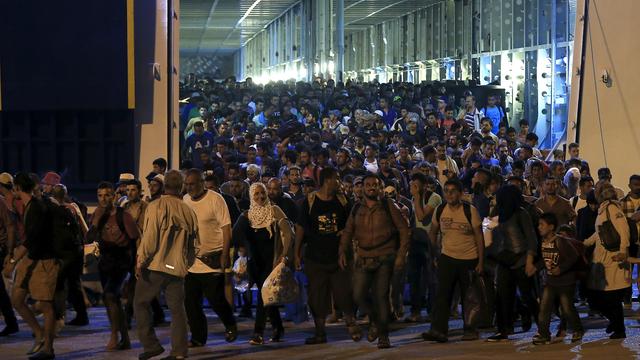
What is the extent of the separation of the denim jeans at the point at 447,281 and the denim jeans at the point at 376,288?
0.49m

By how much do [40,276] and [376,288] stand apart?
9.99 ft

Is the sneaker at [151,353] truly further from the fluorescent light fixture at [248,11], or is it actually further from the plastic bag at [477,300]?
the fluorescent light fixture at [248,11]

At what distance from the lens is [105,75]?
56.0 feet

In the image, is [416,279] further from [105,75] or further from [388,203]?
[105,75]

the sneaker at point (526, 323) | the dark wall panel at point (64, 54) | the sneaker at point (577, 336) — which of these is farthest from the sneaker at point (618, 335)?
the dark wall panel at point (64, 54)

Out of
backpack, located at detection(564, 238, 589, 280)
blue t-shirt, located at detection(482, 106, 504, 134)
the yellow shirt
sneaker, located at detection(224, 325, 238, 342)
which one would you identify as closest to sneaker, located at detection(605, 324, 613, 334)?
backpack, located at detection(564, 238, 589, 280)

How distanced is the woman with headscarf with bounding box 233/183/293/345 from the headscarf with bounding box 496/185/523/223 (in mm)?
2040

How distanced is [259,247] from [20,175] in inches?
95.7

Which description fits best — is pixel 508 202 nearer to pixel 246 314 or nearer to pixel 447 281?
pixel 447 281

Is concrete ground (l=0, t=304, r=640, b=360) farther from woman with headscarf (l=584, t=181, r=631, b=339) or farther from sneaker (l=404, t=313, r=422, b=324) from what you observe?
sneaker (l=404, t=313, r=422, b=324)

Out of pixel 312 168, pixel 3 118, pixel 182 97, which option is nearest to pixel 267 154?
pixel 312 168

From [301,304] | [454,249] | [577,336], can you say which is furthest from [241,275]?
[577,336]

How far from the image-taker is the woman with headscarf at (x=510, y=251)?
1188 centimetres

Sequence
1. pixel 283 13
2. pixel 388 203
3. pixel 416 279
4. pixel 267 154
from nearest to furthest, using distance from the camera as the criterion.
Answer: pixel 388 203
pixel 416 279
pixel 267 154
pixel 283 13
